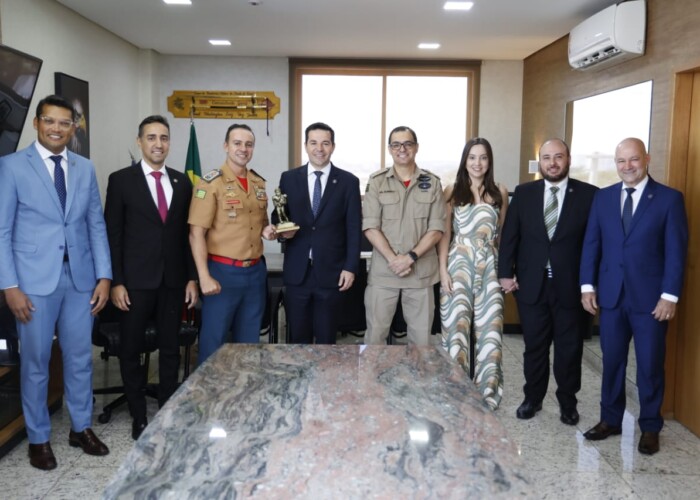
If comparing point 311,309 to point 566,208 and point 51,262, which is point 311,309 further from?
point 566,208

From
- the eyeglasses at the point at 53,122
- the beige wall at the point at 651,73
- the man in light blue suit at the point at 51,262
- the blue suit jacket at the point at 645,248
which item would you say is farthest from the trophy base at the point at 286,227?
the beige wall at the point at 651,73

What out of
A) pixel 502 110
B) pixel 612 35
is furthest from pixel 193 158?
pixel 612 35

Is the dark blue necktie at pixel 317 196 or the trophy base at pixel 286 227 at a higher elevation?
the dark blue necktie at pixel 317 196

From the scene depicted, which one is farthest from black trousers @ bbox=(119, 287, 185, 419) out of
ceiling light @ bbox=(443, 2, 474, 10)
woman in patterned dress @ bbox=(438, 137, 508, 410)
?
ceiling light @ bbox=(443, 2, 474, 10)

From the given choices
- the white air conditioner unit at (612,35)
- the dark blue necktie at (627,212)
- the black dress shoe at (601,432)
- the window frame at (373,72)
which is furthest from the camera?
the window frame at (373,72)

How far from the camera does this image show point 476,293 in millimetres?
3764

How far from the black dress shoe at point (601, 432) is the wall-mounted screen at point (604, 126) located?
2.05 m

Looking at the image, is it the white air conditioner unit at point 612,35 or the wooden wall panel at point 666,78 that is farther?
the white air conditioner unit at point 612,35

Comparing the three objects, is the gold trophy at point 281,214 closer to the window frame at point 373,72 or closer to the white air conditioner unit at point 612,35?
the white air conditioner unit at point 612,35

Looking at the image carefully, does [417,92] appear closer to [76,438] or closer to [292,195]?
[292,195]

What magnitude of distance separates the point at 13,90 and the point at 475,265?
2.69m

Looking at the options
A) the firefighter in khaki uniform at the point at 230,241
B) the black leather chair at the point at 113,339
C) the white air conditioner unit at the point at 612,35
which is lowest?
the black leather chair at the point at 113,339

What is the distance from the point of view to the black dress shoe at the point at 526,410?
153 inches

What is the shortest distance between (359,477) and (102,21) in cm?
594
